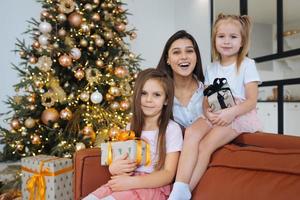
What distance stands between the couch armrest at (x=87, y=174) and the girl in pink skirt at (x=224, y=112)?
1.15 ft

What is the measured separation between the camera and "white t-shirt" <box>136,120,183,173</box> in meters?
1.36

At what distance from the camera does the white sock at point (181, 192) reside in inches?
47.0

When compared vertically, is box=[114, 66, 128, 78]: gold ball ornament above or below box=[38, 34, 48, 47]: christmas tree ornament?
below

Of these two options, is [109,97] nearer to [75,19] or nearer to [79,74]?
[79,74]

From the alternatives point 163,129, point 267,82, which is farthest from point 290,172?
point 267,82

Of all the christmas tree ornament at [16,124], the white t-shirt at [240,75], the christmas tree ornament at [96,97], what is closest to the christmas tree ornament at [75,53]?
the christmas tree ornament at [96,97]

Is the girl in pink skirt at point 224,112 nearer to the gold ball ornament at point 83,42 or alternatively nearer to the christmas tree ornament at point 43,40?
the gold ball ornament at point 83,42

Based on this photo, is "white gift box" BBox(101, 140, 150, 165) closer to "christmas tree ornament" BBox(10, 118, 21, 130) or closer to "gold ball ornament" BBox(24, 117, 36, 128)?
"gold ball ornament" BBox(24, 117, 36, 128)

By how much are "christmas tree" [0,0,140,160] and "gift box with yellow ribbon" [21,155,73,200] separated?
52 cm

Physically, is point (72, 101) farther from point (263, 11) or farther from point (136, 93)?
point (263, 11)

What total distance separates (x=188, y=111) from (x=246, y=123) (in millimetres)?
321

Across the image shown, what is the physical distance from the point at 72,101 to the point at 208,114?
4.70ft

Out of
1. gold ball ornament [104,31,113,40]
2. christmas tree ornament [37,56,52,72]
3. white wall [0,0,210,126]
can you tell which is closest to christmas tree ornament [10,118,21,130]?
christmas tree ornament [37,56,52,72]

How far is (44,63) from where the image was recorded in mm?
2475
